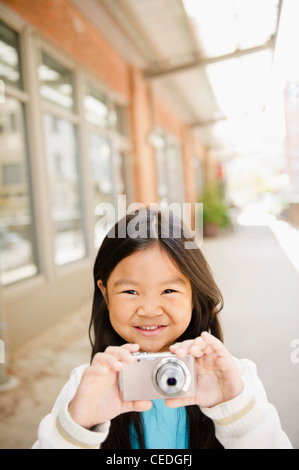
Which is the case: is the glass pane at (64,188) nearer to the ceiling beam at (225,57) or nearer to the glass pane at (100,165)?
the glass pane at (100,165)

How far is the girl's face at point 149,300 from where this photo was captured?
0.59 meters

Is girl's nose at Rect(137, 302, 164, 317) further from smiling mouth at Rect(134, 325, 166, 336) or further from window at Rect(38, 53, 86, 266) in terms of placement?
window at Rect(38, 53, 86, 266)

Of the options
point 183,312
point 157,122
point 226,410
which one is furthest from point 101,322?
point 157,122

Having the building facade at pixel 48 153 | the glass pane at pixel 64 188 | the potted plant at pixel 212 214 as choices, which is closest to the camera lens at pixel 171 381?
the potted plant at pixel 212 214

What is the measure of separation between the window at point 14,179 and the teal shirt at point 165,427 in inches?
95.5

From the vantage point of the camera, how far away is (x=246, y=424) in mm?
514

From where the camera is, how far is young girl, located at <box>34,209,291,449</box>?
513 millimetres

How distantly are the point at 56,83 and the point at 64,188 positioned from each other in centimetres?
88

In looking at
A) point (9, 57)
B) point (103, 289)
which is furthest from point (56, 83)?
point (103, 289)

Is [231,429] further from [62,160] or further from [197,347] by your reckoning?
[62,160]

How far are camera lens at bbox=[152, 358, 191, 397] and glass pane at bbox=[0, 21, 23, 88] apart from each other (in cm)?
279

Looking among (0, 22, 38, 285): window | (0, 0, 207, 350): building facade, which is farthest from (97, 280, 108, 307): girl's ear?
(0, 22, 38, 285): window

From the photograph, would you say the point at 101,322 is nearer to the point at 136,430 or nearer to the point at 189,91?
the point at 136,430
